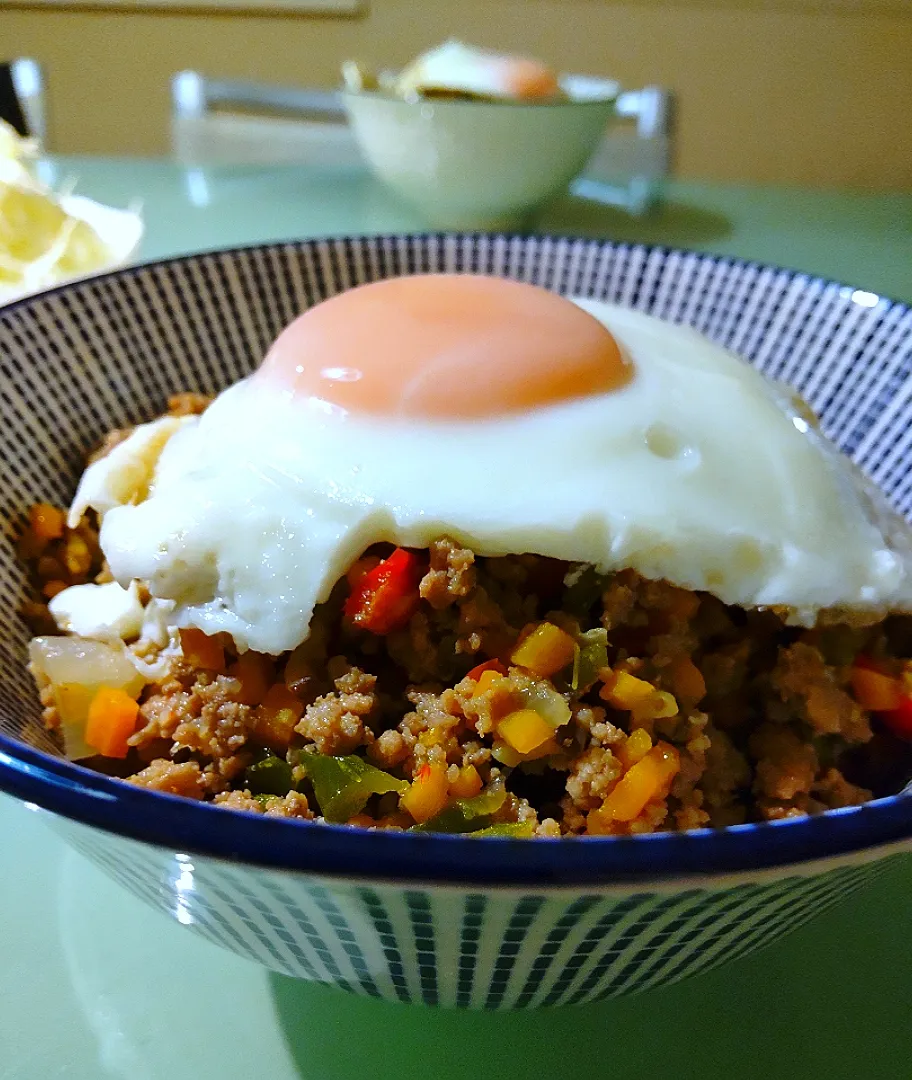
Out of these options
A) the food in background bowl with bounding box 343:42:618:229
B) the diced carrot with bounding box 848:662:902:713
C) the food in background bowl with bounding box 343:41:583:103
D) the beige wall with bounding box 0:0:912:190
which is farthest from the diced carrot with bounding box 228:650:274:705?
the beige wall with bounding box 0:0:912:190

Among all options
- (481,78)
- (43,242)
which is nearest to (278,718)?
(43,242)

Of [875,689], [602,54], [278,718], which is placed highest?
[875,689]

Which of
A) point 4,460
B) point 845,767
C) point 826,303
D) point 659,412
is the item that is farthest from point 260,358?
point 845,767

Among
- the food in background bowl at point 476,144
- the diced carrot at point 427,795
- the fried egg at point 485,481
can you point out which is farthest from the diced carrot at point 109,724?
the food in background bowl at point 476,144

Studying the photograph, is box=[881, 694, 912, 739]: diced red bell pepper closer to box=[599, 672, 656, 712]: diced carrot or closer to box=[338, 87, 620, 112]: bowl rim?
box=[599, 672, 656, 712]: diced carrot

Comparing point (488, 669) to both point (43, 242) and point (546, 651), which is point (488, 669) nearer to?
point (546, 651)
